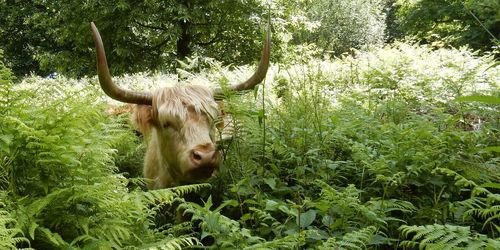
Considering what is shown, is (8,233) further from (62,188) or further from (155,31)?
(155,31)

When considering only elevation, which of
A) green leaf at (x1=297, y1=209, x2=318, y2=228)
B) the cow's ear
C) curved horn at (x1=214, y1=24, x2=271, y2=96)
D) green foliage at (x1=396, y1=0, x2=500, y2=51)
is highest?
green foliage at (x1=396, y1=0, x2=500, y2=51)

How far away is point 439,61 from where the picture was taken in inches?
337

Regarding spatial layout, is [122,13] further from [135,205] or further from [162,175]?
[135,205]

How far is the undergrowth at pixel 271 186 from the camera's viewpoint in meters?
2.13

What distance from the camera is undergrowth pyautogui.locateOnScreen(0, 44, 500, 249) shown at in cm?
213

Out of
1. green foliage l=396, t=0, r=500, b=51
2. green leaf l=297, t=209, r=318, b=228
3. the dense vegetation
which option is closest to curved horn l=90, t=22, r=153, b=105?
the dense vegetation

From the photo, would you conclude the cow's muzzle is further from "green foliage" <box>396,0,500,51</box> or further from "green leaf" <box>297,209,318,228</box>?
"green foliage" <box>396,0,500,51</box>

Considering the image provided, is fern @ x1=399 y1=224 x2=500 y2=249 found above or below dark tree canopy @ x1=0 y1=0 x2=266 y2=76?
below

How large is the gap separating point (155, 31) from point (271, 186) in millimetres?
15380

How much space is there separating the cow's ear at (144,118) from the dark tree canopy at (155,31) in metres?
11.8

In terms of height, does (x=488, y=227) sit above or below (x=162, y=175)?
below

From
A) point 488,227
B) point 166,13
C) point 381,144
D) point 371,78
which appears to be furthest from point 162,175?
point 166,13

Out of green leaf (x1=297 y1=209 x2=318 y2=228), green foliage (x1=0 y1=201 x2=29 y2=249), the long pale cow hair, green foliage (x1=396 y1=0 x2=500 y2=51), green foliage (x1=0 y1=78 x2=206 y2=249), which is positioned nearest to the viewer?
green foliage (x1=0 y1=201 x2=29 y2=249)

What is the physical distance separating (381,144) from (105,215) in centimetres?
228
